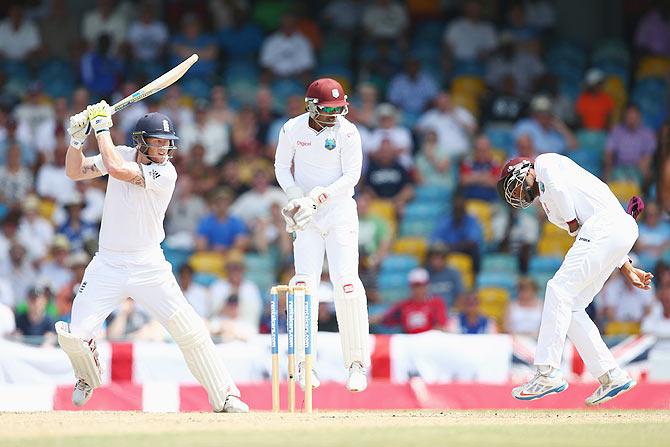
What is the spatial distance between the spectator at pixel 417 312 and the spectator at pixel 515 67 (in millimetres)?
4149

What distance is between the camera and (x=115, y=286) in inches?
369

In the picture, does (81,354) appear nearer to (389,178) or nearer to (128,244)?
(128,244)

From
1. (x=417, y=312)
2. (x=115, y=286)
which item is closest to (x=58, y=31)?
(x=417, y=312)

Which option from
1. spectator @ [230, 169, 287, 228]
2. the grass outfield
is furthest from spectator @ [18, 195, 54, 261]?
the grass outfield

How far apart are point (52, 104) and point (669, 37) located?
726 cm

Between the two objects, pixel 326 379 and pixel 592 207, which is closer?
pixel 592 207

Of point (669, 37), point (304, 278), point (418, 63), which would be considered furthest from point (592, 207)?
point (669, 37)

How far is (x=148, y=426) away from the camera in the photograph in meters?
8.47

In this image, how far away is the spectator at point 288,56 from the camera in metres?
17.0

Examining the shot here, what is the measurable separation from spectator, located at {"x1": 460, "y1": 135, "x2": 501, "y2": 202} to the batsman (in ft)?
18.5

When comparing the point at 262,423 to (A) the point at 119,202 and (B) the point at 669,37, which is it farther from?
(B) the point at 669,37

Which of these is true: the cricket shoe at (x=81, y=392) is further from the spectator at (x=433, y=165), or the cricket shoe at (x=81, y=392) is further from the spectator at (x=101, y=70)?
the spectator at (x=101, y=70)

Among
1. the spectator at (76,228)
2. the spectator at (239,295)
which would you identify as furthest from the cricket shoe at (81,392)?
the spectator at (76,228)

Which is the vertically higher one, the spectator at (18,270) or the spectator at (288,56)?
the spectator at (288,56)
